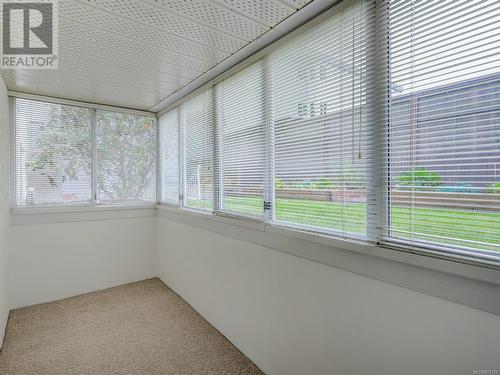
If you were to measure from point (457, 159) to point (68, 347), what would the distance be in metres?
3.11

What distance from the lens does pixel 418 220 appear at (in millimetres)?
1165

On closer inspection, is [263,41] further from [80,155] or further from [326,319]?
[80,155]

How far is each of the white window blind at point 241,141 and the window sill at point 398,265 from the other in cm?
29

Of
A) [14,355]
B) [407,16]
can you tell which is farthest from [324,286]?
[14,355]

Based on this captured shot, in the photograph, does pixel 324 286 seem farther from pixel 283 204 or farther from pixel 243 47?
pixel 243 47

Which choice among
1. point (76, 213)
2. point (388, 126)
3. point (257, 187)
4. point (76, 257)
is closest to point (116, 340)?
point (76, 257)

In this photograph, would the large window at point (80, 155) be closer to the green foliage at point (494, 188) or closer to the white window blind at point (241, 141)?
the white window blind at point (241, 141)

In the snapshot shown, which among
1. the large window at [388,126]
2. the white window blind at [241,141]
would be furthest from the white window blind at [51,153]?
the large window at [388,126]

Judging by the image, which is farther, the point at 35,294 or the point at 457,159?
the point at 35,294

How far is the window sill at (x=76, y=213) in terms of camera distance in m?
2.99

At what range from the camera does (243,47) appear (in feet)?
6.48

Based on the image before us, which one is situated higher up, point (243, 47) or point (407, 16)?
point (243, 47)

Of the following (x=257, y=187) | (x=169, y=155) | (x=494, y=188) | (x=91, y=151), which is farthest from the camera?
(x=169, y=155)

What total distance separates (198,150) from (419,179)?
2186 millimetres
